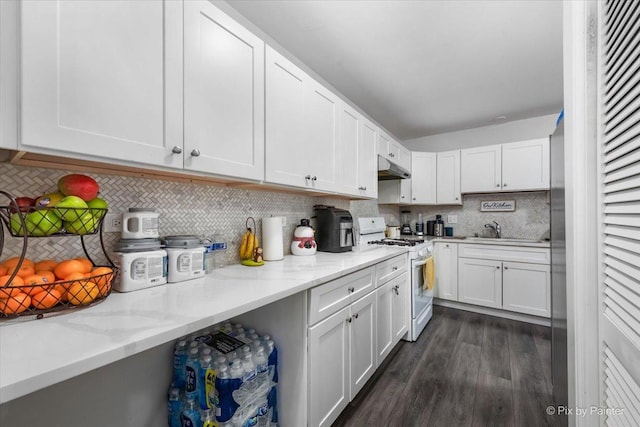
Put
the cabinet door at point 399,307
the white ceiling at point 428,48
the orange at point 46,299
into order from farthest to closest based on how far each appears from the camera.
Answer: the cabinet door at point 399,307, the white ceiling at point 428,48, the orange at point 46,299

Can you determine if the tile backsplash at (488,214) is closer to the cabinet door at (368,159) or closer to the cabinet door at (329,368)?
the cabinet door at (368,159)

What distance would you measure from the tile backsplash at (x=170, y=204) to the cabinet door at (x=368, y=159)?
28.6 inches

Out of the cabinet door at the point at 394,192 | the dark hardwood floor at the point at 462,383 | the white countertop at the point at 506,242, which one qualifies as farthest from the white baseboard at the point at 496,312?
the cabinet door at the point at 394,192

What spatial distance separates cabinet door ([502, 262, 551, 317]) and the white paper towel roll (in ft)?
9.69

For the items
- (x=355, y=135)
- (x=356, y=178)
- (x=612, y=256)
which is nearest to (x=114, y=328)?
(x=612, y=256)

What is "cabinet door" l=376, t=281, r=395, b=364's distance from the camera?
6.51 feet

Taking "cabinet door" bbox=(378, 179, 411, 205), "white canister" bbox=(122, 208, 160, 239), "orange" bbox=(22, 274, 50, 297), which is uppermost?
"cabinet door" bbox=(378, 179, 411, 205)

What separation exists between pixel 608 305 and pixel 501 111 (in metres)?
3.32

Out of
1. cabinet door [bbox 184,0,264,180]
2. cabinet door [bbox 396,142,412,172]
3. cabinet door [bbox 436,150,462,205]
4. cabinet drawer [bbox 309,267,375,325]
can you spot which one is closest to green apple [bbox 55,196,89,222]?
cabinet door [bbox 184,0,264,180]

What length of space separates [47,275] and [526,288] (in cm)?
403

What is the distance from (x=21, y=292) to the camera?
73 cm

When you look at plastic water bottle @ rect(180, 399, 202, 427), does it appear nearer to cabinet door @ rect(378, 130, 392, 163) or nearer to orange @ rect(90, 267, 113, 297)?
orange @ rect(90, 267, 113, 297)

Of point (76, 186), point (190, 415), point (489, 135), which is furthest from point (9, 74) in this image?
point (489, 135)

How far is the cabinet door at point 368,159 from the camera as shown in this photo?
245cm
